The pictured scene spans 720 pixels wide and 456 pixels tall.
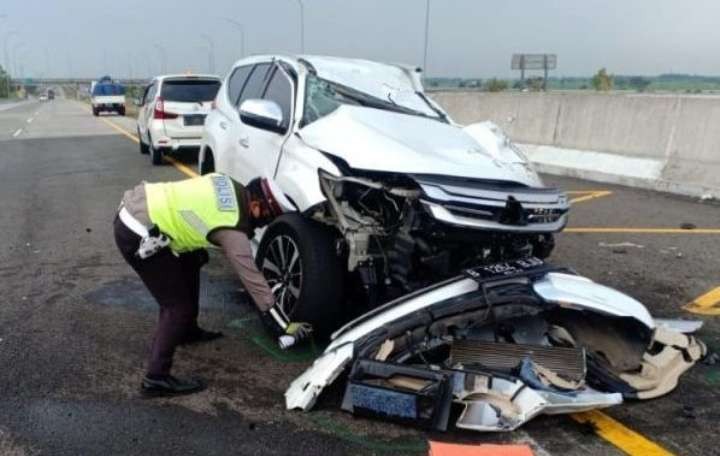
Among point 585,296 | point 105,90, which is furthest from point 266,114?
point 105,90

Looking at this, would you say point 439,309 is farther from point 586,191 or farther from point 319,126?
point 586,191

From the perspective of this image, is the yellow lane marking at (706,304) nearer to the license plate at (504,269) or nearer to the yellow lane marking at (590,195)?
the license plate at (504,269)

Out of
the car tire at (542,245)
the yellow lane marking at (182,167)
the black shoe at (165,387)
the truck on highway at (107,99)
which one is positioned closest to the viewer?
the black shoe at (165,387)

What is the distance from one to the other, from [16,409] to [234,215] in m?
1.50

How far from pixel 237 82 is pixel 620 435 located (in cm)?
498

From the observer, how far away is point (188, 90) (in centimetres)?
1412

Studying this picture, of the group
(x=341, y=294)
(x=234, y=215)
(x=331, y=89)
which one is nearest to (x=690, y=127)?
(x=331, y=89)

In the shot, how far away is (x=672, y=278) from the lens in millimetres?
6004

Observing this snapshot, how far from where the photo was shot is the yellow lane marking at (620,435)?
3.29 metres

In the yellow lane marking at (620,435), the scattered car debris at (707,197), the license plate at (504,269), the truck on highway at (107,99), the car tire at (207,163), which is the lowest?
the truck on highway at (107,99)

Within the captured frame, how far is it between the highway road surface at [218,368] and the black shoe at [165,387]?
0.21 feet

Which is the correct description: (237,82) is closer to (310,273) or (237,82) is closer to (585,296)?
(310,273)

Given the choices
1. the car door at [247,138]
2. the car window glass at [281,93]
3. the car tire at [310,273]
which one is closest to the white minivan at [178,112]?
the car door at [247,138]

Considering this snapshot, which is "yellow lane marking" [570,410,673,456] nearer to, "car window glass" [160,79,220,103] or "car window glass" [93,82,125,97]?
"car window glass" [160,79,220,103]
